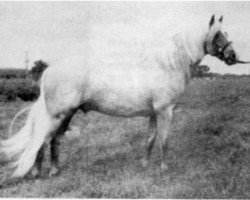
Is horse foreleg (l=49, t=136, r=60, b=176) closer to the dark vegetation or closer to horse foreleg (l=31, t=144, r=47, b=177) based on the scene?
horse foreleg (l=31, t=144, r=47, b=177)

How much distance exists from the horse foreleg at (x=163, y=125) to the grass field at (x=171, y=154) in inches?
11.3

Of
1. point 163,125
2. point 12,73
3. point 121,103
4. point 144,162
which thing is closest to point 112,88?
point 121,103

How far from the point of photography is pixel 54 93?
3951 mm

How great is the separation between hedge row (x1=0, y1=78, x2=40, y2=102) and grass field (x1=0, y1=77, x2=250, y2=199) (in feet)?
0.65

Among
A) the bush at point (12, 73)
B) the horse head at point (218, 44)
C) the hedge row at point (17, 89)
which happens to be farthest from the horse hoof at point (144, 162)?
the bush at point (12, 73)

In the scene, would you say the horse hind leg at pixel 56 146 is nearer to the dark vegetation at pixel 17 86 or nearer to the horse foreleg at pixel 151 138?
the horse foreleg at pixel 151 138

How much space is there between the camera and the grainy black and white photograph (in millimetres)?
3951

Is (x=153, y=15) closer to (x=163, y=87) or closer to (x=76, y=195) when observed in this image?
(x=163, y=87)

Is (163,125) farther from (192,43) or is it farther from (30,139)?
(30,139)

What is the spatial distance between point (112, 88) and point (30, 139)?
42.3 inches

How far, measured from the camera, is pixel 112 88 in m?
4.08

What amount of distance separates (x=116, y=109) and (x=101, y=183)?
2.77 feet

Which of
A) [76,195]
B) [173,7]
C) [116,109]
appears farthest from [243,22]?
[76,195]

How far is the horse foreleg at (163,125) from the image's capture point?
13.8 feet
